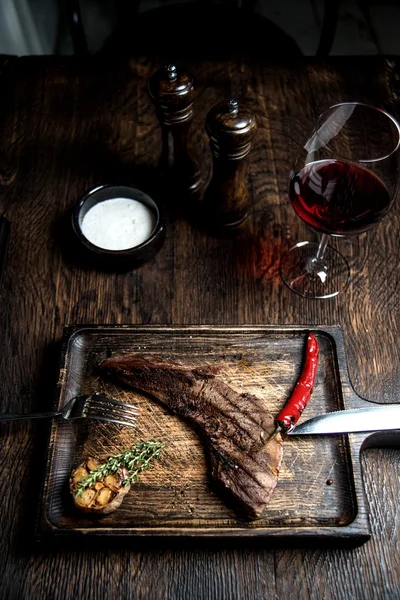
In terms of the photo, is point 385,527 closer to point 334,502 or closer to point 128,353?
point 334,502

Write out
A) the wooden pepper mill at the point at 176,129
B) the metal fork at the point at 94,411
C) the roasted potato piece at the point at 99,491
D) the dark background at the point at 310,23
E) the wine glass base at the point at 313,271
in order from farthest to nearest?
the dark background at the point at 310,23 < the wine glass base at the point at 313,271 < the wooden pepper mill at the point at 176,129 < the metal fork at the point at 94,411 < the roasted potato piece at the point at 99,491

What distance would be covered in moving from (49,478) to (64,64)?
131 cm

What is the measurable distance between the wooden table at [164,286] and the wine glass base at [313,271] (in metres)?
0.02

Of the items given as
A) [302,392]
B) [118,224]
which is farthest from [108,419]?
[118,224]

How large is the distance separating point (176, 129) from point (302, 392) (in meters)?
0.70

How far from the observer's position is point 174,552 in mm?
1135

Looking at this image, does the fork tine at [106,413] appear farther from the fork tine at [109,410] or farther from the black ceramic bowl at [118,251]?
the black ceramic bowl at [118,251]

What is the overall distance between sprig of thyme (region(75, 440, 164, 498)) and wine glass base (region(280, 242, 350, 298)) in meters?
0.54

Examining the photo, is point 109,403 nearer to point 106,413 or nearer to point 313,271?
point 106,413

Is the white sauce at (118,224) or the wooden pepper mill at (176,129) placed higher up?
the wooden pepper mill at (176,129)

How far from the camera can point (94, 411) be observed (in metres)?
1.23

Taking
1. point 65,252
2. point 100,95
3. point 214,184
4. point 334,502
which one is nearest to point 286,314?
point 214,184

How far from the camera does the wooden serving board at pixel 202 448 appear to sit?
1.12 meters

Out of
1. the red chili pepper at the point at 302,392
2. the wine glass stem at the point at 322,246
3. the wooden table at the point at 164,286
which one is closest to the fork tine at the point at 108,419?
the wooden table at the point at 164,286
